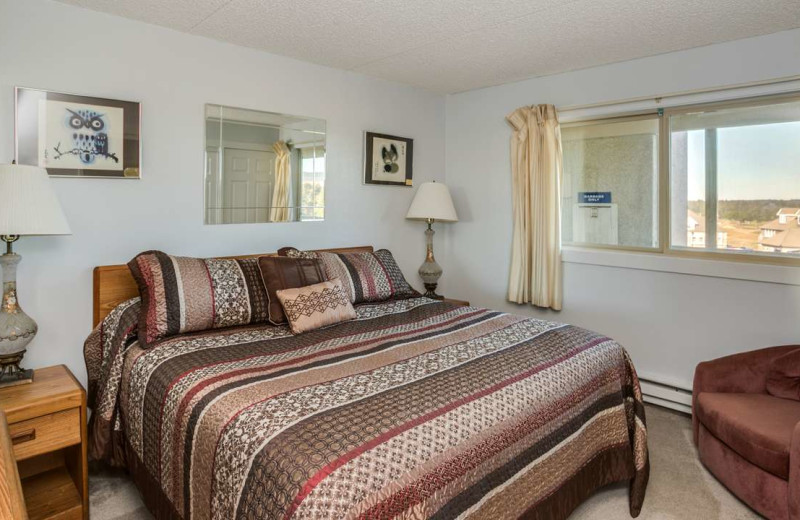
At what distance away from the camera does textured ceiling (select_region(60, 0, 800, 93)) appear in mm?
2426

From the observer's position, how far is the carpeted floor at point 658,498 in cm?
216

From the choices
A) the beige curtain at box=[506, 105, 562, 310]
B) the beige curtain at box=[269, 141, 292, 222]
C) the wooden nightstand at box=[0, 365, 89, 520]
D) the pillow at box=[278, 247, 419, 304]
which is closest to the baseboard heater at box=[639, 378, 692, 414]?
the beige curtain at box=[506, 105, 562, 310]

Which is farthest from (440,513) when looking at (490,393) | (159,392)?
(159,392)

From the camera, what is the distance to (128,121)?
261 centimetres

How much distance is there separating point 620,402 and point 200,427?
1.73 metres

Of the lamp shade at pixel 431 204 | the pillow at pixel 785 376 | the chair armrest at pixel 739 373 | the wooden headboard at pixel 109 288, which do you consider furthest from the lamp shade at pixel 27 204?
the pillow at pixel 785 376

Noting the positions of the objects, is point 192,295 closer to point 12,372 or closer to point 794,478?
point 12,372

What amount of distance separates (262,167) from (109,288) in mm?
1140

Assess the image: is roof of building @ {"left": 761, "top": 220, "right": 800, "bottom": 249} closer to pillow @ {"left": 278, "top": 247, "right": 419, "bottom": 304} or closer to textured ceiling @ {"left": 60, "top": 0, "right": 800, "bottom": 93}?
textured ceiling @ {"left": 60, "top": 0, "right": 800, "bottom": 93}

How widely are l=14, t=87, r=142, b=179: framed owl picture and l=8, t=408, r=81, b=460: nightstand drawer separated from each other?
1.18 metres

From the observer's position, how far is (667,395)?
326 cm

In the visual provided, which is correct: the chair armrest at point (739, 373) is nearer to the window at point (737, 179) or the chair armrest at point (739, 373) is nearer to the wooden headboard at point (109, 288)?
the window at point (737, 179)

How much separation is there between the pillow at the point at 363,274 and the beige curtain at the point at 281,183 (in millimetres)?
346

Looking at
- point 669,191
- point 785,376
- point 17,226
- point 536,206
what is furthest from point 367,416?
point 669,191
